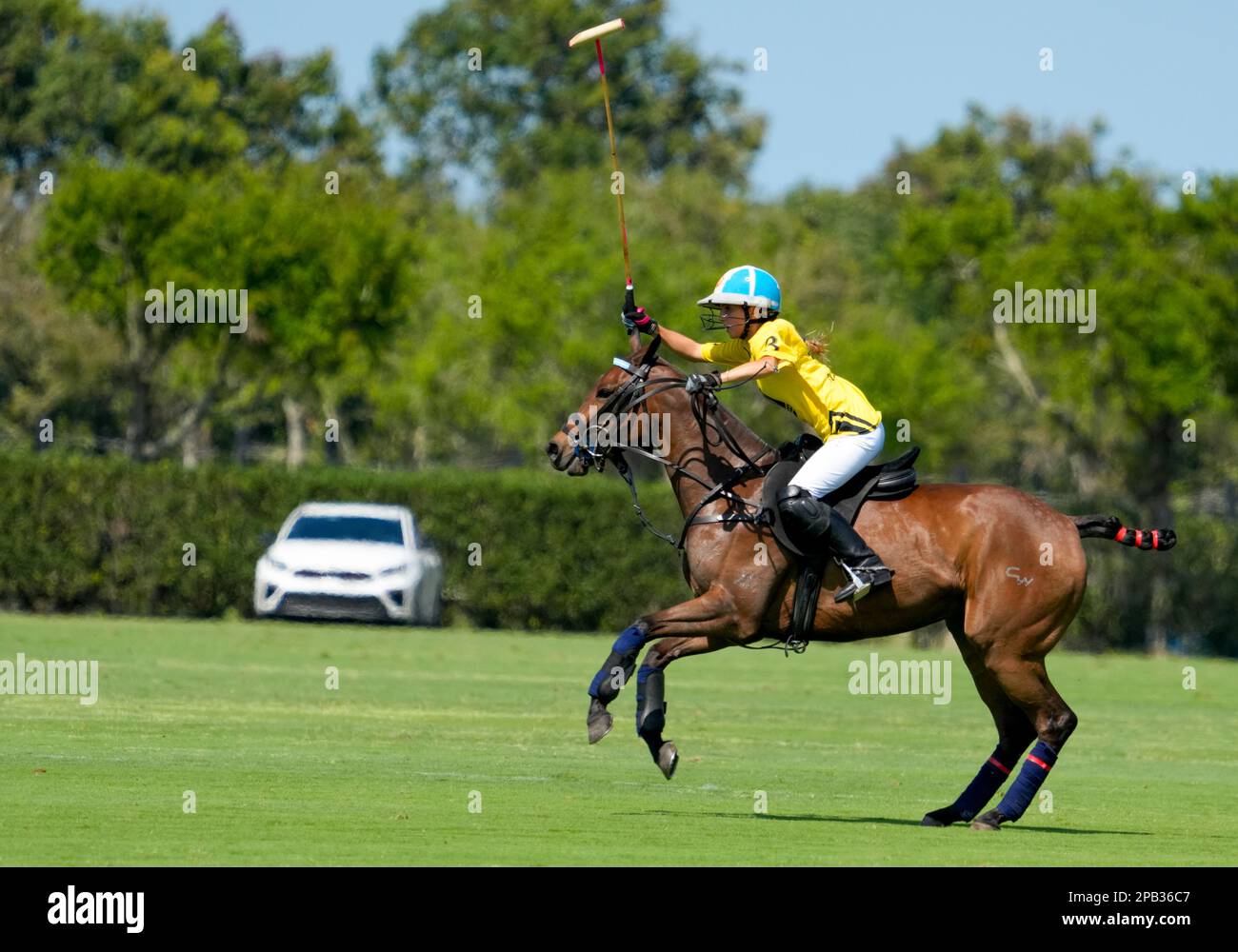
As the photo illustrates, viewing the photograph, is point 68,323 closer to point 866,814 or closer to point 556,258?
point 556,258

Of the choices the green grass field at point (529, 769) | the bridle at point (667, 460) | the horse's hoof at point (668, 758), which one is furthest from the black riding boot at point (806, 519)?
the green grass field at point (529, 769)

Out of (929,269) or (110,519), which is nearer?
(110,519)

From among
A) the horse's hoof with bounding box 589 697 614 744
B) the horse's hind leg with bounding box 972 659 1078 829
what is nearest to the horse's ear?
the horse's hoof with bounding box 589 697 614 744

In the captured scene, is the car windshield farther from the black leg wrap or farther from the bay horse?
the black leg wrap

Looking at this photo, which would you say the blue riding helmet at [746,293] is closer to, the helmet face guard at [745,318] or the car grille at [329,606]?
the helmet face guard at [745,318]

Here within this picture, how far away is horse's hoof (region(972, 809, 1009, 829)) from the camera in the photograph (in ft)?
43.9

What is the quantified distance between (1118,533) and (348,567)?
21.6 meters

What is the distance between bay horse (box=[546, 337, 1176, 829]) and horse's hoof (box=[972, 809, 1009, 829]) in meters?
0.01

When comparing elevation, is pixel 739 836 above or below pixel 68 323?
below

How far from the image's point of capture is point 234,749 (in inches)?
639

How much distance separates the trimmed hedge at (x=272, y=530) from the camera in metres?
36.6

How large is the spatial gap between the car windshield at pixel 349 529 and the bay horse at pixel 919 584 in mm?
21400

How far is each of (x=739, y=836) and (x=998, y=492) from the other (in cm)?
306

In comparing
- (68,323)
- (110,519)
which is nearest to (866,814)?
(110,519)
